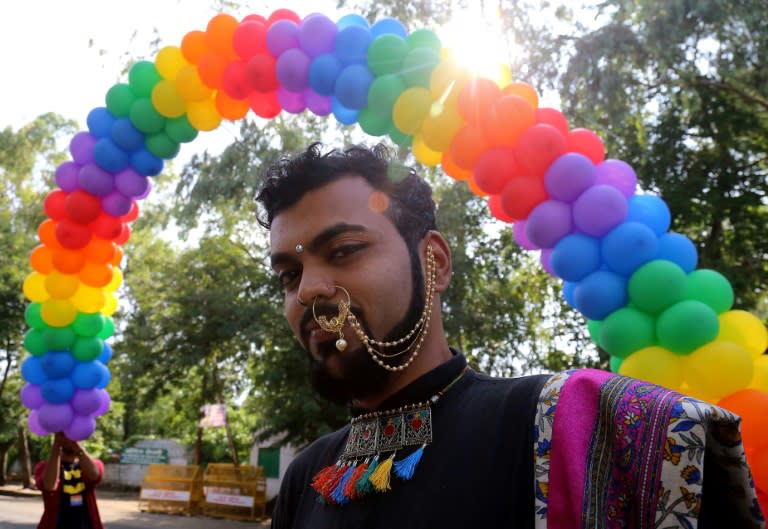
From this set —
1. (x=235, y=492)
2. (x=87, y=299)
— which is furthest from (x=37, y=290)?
(x=235, y=492)

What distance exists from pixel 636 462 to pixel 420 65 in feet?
9.77

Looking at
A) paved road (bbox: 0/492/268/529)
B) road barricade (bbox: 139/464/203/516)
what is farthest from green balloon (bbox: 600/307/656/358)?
road barricade (bbox: 139/464/203/516)

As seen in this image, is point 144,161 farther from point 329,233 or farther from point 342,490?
point 342,490

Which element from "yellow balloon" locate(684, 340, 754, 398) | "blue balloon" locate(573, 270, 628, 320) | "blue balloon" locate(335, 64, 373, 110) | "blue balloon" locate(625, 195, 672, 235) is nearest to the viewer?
"yellow balloon" locate(684, 340, 754, 398)

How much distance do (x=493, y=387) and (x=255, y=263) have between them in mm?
13257

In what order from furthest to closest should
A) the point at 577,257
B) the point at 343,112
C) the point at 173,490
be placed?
1. the point at 173,490
2. the point at 343,112
3. the point at 577,257

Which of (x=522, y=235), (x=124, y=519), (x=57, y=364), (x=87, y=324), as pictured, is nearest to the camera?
(x=522, y=235)

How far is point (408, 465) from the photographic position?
1333 mm

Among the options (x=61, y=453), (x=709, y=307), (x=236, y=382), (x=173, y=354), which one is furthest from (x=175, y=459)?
(x=709, y=307)

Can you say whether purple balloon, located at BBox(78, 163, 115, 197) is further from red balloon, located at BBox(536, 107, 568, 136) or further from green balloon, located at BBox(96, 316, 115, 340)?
red balloon, located at BBox(536, 107, 568, 136)

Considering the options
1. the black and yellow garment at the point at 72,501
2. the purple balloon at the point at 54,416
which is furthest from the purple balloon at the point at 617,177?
the black and yellow garment at the point at 72,501

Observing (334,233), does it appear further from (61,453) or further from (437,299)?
(61,453)

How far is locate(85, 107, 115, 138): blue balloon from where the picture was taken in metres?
4.76

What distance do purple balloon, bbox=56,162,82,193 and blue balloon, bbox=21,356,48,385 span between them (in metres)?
1.25
